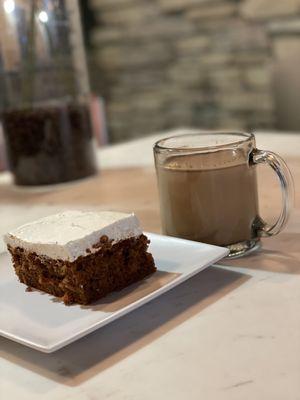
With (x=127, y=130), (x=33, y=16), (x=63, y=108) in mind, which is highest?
(x=33, y=16)

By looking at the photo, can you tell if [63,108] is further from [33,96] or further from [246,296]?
[246,296]

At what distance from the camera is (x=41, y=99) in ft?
4.09

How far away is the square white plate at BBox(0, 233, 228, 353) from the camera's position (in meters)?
0.55

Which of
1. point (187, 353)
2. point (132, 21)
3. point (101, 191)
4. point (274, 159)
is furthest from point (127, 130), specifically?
point (187, 353)

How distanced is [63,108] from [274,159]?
0.61 metres

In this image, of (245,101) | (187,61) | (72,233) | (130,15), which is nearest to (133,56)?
(130,15)

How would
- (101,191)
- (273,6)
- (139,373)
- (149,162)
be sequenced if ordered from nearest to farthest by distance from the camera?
(139,373) → (101,191) → (149,162) → (273,6)

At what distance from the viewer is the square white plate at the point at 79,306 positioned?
548 millimetres

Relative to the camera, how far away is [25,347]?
583 millimetres

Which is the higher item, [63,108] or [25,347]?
[63,108]

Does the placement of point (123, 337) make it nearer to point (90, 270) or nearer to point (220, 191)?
point (90, 270)

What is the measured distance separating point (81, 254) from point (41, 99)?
27.8 inches

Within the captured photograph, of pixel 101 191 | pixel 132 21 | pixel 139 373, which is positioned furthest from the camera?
pixel 132 21

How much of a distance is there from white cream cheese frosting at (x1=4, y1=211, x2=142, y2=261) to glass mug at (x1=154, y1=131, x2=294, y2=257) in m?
0.10
